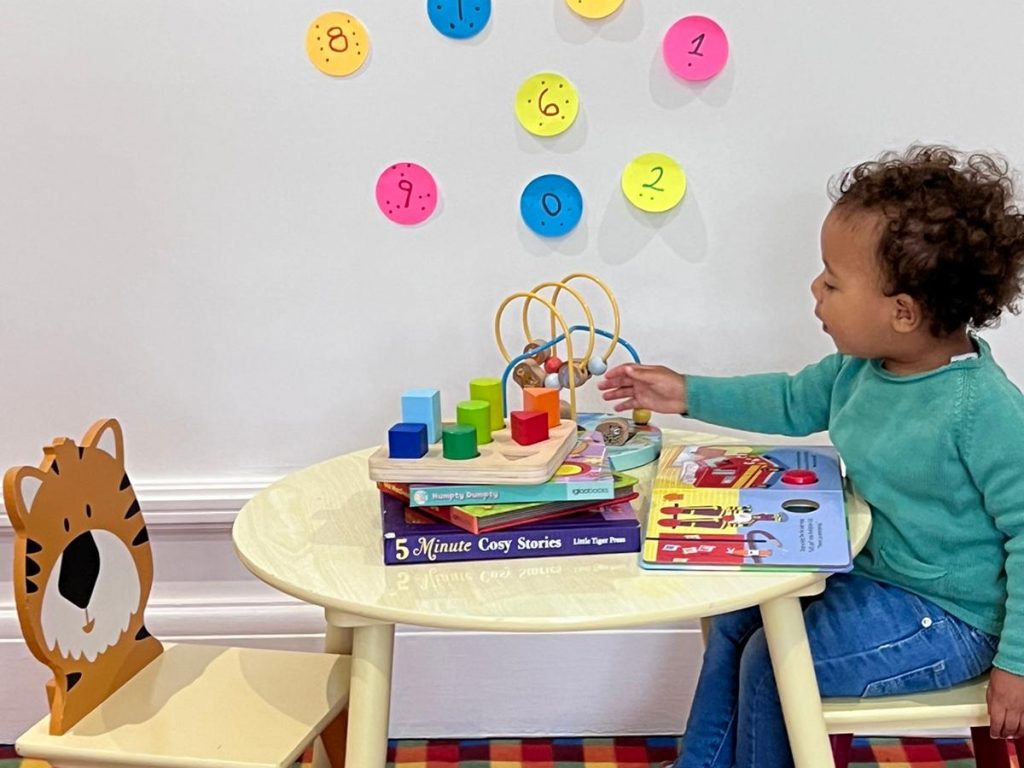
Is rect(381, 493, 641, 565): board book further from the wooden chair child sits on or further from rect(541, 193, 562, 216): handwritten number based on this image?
rect(541, 193, 562, 216): handwritten number

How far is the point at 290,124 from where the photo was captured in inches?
58.9

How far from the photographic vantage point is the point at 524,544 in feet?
Answer: 3.32

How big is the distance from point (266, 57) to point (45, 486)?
2.18 ft

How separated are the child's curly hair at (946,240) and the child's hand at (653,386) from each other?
312 millimetres

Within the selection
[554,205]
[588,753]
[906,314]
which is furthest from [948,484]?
[588,753]

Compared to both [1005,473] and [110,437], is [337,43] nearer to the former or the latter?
[110,437]

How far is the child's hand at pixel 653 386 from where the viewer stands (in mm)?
1333

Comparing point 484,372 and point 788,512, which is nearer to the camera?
point 788,512

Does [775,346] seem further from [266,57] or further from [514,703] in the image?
[266,57]

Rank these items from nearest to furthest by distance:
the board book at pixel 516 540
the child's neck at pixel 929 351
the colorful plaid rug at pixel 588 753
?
the board book at pixel 516 540 < the child's neck at pixel 929 351 < the colorful plaid rug at pixel 588 753

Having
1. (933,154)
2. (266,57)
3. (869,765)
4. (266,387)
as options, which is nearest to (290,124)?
(266,57)

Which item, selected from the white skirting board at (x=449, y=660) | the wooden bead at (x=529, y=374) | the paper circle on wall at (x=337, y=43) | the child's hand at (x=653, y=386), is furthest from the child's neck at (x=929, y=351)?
the paper circle on wall at (x=337, y=43)

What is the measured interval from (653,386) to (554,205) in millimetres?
298

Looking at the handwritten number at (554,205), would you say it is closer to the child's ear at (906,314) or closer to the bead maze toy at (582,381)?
the bead maze toy at (582,381)
